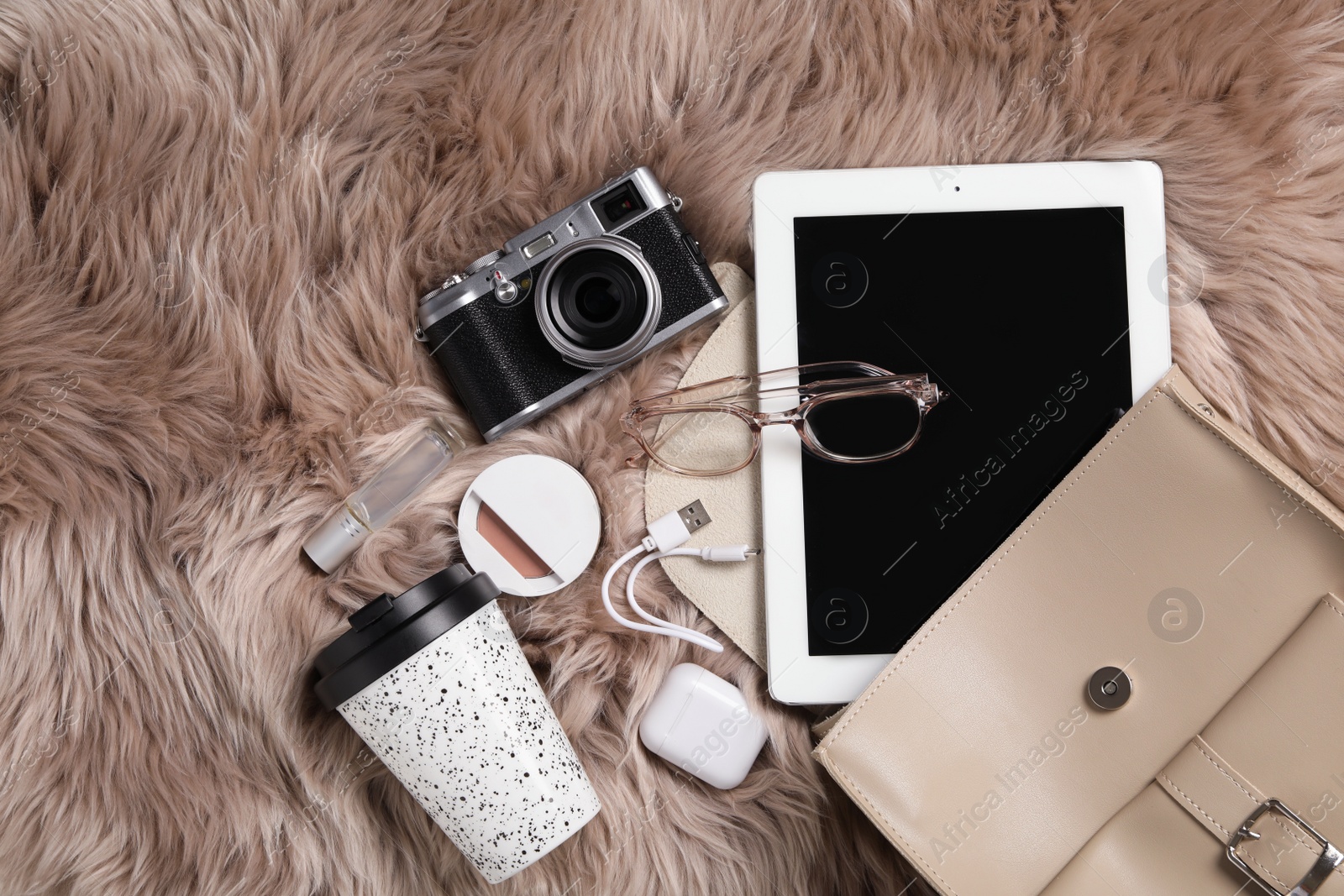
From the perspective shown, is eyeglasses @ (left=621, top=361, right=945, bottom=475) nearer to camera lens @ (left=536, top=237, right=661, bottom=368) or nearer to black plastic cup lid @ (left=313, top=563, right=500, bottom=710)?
camera lens @ (left=536, top=237, right=661, bottom=368)

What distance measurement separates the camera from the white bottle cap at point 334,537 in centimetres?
61

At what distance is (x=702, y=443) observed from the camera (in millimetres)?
648

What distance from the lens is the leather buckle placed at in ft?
1.74

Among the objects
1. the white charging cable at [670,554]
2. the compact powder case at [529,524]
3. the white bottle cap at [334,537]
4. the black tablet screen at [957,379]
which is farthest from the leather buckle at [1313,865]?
the white bottle cap at [334,537]

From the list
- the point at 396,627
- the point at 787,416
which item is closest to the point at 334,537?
the point at 396,627

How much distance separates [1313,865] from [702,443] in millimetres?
486

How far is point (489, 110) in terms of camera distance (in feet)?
2.10

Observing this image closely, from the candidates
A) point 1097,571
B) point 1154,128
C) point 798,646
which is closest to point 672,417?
point 798,646

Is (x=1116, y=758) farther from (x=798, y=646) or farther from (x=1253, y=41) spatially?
(x=1253, y=41)

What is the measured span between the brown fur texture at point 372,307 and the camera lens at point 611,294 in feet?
0.13

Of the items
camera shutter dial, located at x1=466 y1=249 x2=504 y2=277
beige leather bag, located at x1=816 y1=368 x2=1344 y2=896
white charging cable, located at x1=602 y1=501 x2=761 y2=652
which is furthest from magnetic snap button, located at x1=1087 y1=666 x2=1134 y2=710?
camera shutter dial, located at x1=466 y1=249 x2=504 y2=277

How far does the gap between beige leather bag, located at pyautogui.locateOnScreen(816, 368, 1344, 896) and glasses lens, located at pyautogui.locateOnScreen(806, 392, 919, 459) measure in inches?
4.4

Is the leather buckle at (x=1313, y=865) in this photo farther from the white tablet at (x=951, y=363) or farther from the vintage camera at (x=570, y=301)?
the vintage camera at (x=570, y=301)

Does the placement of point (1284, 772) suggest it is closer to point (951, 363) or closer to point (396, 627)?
point (951, 363)
